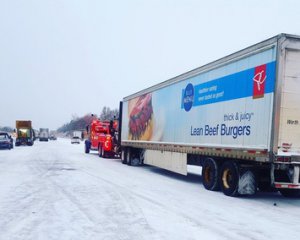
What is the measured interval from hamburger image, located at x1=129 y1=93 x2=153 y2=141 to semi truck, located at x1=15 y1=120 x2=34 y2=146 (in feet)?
107

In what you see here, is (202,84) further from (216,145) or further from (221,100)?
(216,145)

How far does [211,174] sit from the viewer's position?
12.7 meters

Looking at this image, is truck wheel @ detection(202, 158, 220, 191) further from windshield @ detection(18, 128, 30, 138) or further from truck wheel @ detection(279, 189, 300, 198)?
windshield @ detection(18, 128, 30, 138)

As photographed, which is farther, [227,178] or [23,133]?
[23,133]

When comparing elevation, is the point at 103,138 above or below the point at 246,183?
above

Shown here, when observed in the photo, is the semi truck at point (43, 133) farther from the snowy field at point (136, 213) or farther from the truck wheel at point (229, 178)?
the truck wheel at point (229, 178)

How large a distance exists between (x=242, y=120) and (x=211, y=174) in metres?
2.42

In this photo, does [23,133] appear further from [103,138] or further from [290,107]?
[290,107]

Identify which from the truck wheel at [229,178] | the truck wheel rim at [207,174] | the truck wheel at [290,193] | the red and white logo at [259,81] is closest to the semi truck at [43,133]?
the truck wheel rim at [207,174]

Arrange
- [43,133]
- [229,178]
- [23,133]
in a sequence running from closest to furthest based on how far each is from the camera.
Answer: [229,178] → [23,133] → [43,133]

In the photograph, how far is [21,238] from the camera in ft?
20.8

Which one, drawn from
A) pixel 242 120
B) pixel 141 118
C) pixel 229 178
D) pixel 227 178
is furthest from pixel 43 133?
pixel 242 120

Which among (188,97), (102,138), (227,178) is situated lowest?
(227,178)

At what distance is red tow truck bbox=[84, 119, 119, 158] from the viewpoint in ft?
92.0
